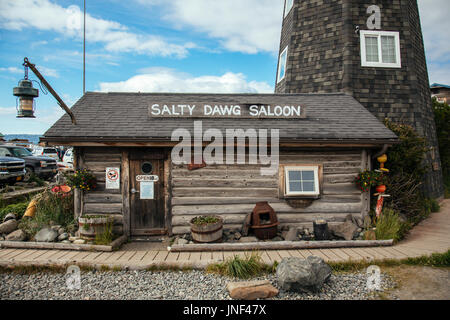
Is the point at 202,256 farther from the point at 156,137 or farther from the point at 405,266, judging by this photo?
the point at 405,266

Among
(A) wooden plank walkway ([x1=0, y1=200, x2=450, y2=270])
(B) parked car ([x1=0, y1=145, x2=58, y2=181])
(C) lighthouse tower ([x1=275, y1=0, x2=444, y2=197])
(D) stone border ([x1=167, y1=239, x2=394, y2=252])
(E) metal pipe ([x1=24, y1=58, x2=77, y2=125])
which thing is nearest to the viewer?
(A) wooden plank walkway ([x1=0, y1=200, x2=450, y2=270])

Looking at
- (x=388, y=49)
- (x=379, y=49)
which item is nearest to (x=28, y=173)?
(x=379, y=49)

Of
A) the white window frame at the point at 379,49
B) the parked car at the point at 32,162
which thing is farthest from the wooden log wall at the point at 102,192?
the white window frame at the point at 379,49

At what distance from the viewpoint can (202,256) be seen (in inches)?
233

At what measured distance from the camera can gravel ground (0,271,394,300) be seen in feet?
15.0

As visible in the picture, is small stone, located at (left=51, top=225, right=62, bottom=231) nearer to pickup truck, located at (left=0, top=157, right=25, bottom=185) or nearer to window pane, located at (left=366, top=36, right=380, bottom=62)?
pickup truck, located at (left=0, top=157, right=25, bottom=185)

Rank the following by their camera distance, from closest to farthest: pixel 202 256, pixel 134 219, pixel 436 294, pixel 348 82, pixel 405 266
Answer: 1. pixel 436 294
2. pixel 405 266
3. pixel 202 256
4. pixel 134 219
5. pixel 348 82

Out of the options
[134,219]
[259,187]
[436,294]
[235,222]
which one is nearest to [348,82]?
[259,187]

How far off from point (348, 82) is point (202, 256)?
31.2 feet

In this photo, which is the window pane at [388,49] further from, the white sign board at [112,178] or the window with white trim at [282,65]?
the white sign board at [112,178]

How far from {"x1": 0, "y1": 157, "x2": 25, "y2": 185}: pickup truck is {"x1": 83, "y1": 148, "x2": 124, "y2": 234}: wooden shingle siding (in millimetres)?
7155

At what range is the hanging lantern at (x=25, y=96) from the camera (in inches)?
239

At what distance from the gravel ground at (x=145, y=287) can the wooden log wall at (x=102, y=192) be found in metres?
2.07

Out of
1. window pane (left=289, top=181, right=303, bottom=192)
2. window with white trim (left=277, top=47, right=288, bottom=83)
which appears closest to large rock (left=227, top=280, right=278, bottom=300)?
window pane (left=289, top=181, right=303, bottom=192)
